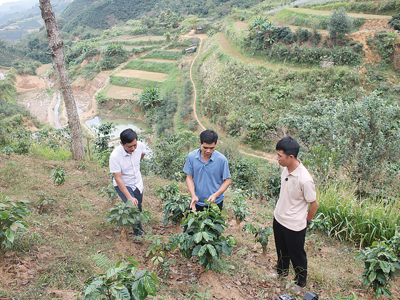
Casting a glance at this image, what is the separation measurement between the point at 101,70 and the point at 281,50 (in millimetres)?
25710

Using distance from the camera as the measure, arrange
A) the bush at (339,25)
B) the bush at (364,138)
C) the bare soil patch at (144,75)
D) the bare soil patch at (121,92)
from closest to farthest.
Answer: the bush at (364,138), the bush at (339,25), the bare soil patch at (121,92), the bare soil patch at (144,75)

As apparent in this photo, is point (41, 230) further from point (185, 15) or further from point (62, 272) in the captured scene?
point (185, 15)

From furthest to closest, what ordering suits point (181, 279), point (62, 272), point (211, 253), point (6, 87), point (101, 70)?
point (101, 70) < point (6, 87) < point (181, 279) < point (62, 272) < point (211, 253)

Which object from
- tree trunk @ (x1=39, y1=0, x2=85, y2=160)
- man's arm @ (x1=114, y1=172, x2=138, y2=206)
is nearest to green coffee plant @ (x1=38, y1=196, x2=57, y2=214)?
man's arm @ (x1=114, y1=172, x2=138, y2=206)

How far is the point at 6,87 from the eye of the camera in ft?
101

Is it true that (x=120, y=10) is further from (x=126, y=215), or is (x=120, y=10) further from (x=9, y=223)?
(x=9, y=223)

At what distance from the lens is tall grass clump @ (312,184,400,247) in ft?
11.6

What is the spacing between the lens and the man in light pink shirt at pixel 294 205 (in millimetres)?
2420

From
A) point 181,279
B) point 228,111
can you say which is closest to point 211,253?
point 181,279

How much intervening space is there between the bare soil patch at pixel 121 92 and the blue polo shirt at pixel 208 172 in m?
26.5

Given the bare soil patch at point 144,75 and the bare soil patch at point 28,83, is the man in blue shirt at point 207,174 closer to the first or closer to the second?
the bare soil patch at point 144,75

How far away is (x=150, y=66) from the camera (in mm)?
33688

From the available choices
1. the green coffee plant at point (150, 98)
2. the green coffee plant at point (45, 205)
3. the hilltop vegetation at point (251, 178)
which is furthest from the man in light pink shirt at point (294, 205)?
the green coffee plant at point (150, 98)

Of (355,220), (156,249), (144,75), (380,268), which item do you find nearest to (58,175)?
(156,249)
